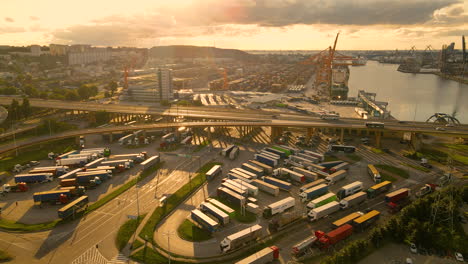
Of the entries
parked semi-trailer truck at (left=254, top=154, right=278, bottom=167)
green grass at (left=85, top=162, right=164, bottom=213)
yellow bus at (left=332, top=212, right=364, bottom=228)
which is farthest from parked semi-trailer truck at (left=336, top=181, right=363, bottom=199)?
green grass at (left=85, top=162, right=164, bottom=213)

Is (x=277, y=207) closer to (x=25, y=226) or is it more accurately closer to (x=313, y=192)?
(x=313, y=192)

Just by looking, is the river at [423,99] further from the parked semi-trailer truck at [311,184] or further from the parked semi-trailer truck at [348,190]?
the parked semi-trailer truck at [311,184]

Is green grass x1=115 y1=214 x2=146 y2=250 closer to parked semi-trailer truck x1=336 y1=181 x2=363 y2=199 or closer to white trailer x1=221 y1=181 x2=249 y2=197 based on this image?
white trailer x1=221 y1=181 x2=249 y2=197

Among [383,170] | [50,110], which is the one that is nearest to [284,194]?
[383,170]

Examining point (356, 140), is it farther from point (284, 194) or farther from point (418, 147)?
point (284, 194)

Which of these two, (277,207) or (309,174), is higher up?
(309,174)

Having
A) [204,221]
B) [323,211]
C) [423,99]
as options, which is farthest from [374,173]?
[423,99]
